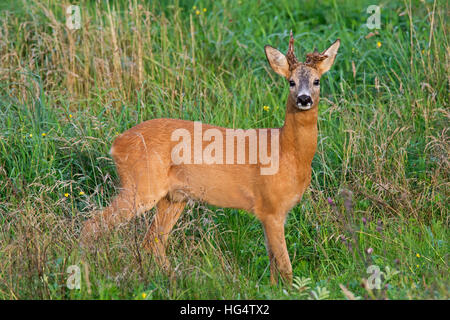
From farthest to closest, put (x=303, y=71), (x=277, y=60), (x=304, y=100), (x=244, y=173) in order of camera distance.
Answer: (x=244, y=173) < (x=277, y=60) < (x=303, y=71) < (x=304, y=100)

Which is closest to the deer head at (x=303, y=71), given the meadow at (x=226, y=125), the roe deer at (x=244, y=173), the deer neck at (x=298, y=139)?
the roe deer at (x=244, y=173)

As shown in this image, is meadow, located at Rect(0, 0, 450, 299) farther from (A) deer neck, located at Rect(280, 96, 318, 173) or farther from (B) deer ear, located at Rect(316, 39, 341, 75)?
(B) deer ear, located at Rect(316, 39, 341, 75)

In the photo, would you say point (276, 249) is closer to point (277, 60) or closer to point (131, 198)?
point (131, 198)

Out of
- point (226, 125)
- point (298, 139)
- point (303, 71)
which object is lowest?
point (226, 125)

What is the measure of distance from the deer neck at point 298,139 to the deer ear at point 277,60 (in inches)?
8.4

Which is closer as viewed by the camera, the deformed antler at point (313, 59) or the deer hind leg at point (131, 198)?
the deer hind leg at point (131, 198)

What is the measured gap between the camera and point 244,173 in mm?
5145

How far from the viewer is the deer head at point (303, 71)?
15.7 ft

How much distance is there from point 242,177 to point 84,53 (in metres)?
2.57

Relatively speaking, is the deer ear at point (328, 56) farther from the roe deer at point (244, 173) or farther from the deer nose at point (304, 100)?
the deer nose at point (304, 100)

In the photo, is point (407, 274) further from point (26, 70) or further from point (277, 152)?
point (26, 70)

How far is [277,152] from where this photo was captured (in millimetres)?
5098

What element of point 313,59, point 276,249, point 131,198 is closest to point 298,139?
point 313,59

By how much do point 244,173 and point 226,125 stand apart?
118 centimetres
